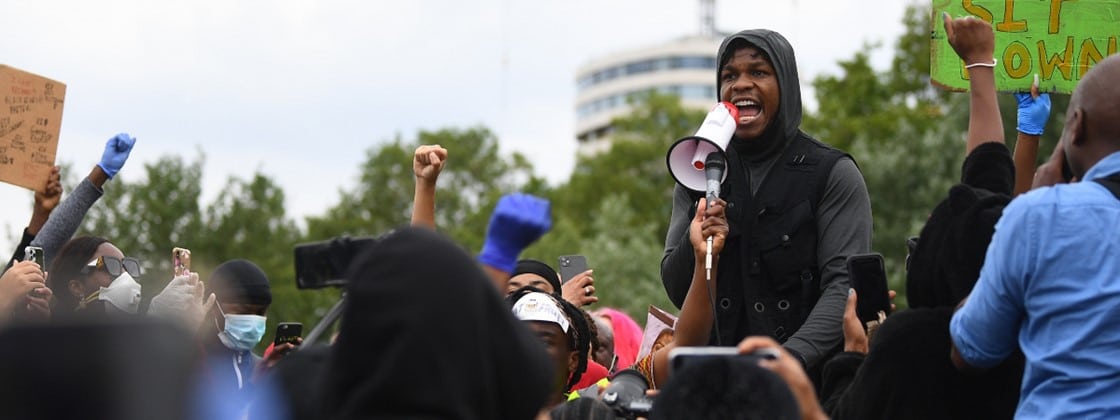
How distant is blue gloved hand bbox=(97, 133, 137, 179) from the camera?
29.3 ft

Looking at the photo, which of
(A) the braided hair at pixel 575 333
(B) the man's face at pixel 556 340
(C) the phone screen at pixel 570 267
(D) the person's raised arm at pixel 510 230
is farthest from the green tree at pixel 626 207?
(D) the person's raised arm at pixel 510 230

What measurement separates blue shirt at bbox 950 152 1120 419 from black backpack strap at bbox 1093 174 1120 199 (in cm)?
3

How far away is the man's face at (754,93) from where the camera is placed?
6871mm

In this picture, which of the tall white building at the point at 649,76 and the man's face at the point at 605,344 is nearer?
the man's face at the point at 605,344

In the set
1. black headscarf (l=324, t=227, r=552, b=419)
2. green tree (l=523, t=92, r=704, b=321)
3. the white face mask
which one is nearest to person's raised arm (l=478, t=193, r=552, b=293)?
black headscarf (l=324, t=227, r=552, b=419)

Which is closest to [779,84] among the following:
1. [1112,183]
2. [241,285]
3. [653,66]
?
[1112,183]

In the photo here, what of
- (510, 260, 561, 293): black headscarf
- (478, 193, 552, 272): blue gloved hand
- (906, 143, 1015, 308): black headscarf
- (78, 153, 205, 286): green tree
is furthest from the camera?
(78, 153, 205, 286): green tree

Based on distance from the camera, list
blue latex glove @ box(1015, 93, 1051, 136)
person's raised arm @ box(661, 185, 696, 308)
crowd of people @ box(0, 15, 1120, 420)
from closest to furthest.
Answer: crowd of people @ box(0, 15, 1120, 420)
blue latex glove @ box(1015, 93, 1051, 136)
person's raised arm @ box(661, 185, 696, 308)

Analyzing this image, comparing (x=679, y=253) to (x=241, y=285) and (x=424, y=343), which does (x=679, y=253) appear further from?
(x=424, y=343)

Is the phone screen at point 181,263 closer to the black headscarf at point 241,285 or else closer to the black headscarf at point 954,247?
the black headscarf at point 241,285

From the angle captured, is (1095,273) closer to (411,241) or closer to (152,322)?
(411,241)

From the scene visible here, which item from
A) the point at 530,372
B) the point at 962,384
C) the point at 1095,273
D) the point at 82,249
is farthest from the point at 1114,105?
the point at 82,249

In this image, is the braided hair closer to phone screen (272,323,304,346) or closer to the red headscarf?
phone screen (272,323,304,346)

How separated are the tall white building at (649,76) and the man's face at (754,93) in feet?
412
